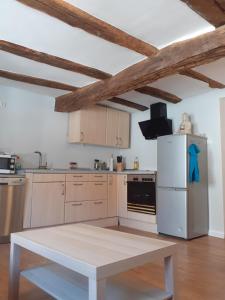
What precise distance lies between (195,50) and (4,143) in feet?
9.78

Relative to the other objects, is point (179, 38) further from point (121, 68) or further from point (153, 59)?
point (121, 68)

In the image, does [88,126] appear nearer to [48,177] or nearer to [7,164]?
[48,177]

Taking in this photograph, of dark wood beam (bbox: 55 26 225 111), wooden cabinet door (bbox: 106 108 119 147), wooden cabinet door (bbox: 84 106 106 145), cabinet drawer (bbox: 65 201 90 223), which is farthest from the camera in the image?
wooden cabinet door (bbox: 106 108 119 147)

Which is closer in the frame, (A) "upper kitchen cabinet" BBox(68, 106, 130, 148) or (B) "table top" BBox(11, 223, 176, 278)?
(B) "table top" BBox(11, 223, 176, 278)

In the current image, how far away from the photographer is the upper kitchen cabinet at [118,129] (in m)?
4.93

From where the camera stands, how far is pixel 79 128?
14.6 ft

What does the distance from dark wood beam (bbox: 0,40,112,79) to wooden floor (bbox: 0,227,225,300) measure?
2.15m

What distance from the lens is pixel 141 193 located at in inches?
165

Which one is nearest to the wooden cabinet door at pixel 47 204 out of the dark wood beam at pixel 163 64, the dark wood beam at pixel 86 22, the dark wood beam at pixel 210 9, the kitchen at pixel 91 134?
the kitchen at pixel 91 134

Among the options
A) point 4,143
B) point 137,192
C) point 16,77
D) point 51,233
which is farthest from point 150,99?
point 51,233

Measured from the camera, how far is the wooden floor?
1888 mm

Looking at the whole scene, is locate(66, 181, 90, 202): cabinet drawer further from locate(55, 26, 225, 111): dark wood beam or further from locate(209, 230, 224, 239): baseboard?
locate(209, 230, 224, 239): baseboard

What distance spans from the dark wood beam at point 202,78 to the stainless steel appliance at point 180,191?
782mm

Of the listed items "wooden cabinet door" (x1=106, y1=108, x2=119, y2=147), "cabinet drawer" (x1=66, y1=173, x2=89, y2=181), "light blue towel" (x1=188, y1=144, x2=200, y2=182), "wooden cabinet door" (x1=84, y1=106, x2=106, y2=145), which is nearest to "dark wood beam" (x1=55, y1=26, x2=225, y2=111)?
"wooden cabinet door" (x1=84, y1=106, x2=106, y2=145)
